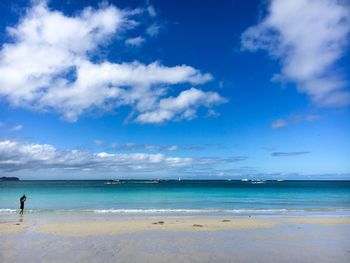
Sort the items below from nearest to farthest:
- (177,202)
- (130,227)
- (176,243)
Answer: (176,243)
(130,227)
(177,202)

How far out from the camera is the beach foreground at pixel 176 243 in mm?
13586

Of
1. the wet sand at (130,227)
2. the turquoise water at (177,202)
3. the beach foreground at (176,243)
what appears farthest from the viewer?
the turquoise water at (177,202)

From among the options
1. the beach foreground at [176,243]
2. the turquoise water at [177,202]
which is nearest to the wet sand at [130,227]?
the beach foreground at [176,243]

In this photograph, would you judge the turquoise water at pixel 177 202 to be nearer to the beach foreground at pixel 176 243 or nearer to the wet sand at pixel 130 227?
the wet sand at pixel 130 227

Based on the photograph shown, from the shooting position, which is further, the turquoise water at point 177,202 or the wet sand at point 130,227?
the turquoise water at point 177,202

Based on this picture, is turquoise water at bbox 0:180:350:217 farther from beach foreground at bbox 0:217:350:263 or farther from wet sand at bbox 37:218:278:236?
beach foreground at bbox 0:217:350:263

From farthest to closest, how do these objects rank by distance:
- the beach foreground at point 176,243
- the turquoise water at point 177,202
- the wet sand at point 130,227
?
the turquoise water at point 177,202 → the wet sand at point 130,227 → the beach foreground at point 176,243

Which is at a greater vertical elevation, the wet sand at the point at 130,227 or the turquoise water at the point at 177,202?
the wet sand at the point at 130,227

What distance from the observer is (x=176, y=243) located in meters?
16.5

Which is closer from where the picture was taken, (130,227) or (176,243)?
(176,243)

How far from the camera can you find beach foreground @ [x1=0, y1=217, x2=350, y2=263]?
44.6 ft

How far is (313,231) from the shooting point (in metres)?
20.2

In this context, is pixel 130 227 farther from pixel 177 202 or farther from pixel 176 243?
pixel 177 202

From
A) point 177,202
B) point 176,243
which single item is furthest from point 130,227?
point 177,202
